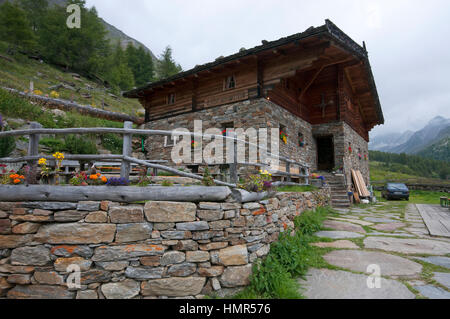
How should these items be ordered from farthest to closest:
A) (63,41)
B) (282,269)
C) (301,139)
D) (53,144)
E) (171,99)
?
(63,41) → (171,99) → (301,139) → (53,144) → (282,269)

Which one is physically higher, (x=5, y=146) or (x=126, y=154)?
(x=5, y=146)

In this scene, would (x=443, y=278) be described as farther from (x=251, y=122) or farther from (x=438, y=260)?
(x=251, y=122)

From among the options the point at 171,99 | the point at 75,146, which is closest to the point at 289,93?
the point at 171,99

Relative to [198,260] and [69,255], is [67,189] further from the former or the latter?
[198,260]

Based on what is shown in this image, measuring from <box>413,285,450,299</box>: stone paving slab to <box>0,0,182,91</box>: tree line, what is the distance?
34.9 metres

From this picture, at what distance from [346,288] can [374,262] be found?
43.3 inches

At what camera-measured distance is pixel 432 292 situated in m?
2.62

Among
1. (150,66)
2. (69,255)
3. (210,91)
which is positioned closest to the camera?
(69,255)

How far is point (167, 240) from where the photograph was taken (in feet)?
9.52

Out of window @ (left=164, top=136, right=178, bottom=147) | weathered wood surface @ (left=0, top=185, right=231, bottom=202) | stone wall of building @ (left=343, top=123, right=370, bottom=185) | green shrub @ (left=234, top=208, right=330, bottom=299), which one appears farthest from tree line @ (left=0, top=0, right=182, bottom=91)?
green shrub @ (left=234, top=208, right=330, bottom=299)

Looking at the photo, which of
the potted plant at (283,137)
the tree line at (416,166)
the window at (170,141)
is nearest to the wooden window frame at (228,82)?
the potted plant at (283,137)

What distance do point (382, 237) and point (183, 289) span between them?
446 centimetres

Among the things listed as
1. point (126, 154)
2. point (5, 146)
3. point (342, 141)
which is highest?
point (342, 141)

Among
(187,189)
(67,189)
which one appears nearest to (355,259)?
(187,189)
